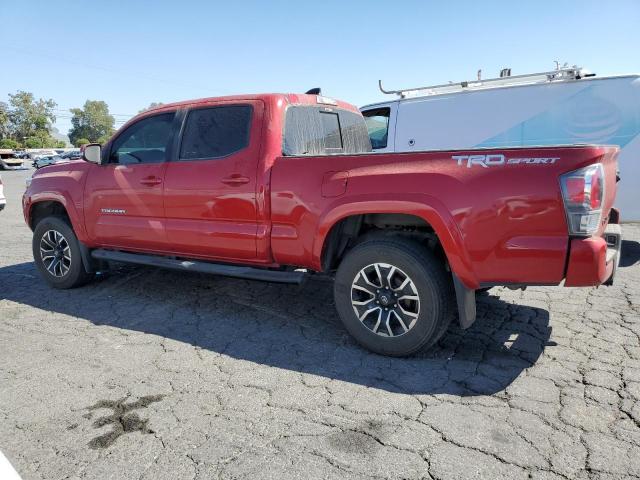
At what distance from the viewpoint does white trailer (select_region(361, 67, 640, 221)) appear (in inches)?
245

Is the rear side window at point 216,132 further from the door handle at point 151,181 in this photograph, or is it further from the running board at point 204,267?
the running board at point 204,267

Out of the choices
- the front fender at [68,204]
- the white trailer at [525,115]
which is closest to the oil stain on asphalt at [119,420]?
the front fender at [68,204]

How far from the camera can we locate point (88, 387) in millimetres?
3189

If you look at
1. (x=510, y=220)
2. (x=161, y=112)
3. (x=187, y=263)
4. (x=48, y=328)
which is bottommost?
(x=48, y=328)

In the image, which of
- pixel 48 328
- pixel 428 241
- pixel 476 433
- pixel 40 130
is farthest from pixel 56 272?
Result: pixel 40 130

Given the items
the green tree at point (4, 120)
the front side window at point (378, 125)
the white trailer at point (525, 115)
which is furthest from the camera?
the green tree at point (4, 120)

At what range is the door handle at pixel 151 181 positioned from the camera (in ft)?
15.0

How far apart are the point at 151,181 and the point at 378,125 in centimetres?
466

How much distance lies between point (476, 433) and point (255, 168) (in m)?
2.53

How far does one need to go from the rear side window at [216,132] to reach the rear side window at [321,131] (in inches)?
14.8

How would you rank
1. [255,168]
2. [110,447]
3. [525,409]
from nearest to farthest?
[110,447], [525,409], [255,168]

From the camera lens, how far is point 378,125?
8.24 m

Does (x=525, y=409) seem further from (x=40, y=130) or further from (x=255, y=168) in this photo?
(x=40, y=130)

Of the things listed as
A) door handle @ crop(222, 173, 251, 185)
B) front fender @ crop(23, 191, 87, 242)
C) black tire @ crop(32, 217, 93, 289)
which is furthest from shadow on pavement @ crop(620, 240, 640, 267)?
black tire @ crop(32, 217, 93, 289)
